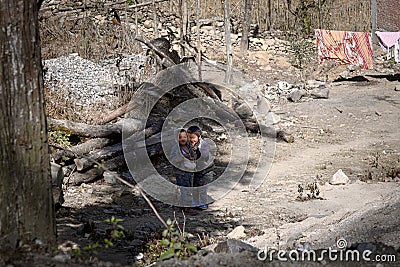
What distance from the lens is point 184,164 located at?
655cm

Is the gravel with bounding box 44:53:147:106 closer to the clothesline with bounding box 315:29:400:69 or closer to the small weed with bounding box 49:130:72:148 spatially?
the small weed with bounding box 49:130:72:148

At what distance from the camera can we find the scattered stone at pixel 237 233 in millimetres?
5887

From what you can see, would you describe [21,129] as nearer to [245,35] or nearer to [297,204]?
[297,204]

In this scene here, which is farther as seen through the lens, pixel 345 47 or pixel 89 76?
pixel 345 47

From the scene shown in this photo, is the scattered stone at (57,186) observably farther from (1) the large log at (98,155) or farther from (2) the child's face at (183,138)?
(2) the child's face at (183,138)

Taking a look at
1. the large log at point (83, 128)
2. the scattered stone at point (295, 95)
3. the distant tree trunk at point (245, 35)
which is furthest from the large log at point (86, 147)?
the distant tree trunk at point (245, 35)

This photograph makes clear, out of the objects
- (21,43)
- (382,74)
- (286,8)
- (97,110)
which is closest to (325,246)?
(21,43)

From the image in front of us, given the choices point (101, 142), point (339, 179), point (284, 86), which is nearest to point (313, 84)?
point (284, 86)

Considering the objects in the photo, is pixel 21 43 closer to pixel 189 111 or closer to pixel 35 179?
pixel 35 179

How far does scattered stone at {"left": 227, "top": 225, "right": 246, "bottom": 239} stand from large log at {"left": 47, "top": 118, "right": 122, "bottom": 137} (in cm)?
346

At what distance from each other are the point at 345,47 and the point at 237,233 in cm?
1236

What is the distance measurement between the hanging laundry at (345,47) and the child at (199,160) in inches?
433

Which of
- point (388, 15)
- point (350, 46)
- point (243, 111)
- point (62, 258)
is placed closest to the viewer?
point (62, 258)

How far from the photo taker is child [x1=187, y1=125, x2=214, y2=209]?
6566mm
